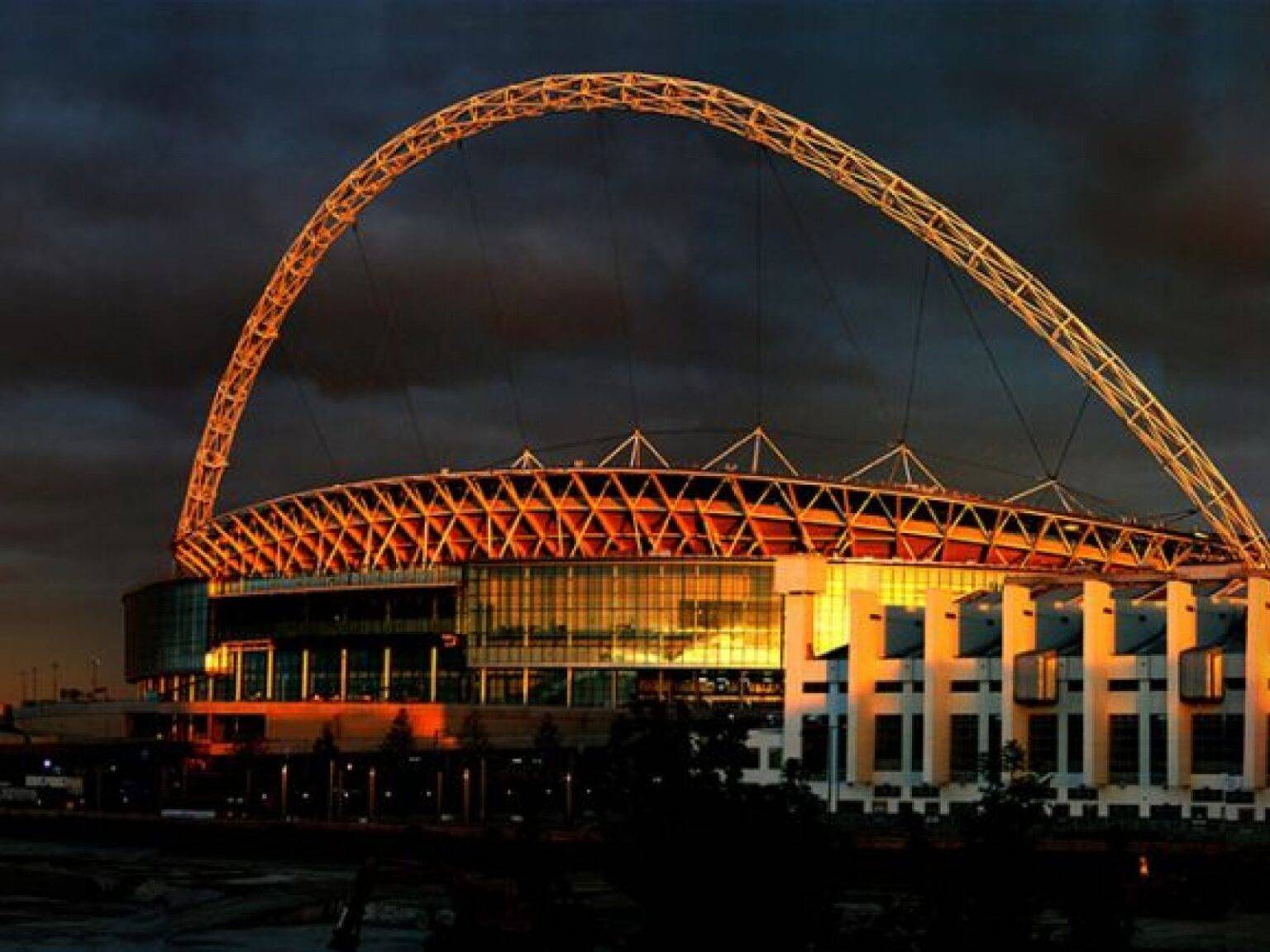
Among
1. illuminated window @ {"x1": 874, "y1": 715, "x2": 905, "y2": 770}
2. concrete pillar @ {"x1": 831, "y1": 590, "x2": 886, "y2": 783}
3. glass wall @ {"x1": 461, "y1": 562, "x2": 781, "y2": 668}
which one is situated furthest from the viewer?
glass wall @ {"x1": 461, "y1": 562, "x2": 781, "y2": 668}

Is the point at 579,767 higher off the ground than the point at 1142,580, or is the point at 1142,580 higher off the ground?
the point at 1142,580

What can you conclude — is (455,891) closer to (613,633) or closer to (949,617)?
(949,617)

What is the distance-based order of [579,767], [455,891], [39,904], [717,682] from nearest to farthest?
[455,891] < [39,904] < [579,767] < [717,682]

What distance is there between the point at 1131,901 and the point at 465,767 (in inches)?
2887

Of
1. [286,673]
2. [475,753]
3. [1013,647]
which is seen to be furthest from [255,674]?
[1013,647]

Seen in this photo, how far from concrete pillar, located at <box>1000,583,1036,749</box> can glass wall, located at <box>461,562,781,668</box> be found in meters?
60.0

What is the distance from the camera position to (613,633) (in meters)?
162

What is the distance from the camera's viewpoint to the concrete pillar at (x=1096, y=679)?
94.3m

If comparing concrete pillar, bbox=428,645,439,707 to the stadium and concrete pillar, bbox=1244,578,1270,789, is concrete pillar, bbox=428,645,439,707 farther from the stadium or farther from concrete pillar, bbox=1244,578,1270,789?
concrete pillar, bbox=1244,578,1270,789

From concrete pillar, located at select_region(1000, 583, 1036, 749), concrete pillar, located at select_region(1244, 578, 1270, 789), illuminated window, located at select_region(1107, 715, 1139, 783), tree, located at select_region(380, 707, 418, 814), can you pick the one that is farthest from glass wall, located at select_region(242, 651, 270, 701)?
concrete pillar, located at select_region(1244, 578, 1270, 789)

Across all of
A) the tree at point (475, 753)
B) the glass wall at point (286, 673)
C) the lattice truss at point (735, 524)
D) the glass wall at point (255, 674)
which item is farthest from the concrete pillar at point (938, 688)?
the glass wall at point (255, 674)

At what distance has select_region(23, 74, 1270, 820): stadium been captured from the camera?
96438 millimetres

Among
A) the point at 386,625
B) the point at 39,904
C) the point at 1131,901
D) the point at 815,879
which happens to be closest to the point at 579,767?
the point at 386,625

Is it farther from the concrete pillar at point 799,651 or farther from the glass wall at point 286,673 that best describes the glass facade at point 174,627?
the concrete pillar at point 799,651
